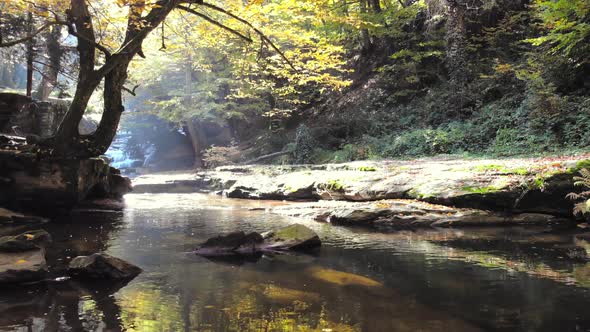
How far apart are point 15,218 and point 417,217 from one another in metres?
9.16

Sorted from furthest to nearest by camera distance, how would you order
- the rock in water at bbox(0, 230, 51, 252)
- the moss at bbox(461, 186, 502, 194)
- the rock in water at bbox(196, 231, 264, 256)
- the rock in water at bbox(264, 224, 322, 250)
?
the moss at bbox(461, 186, 502, 194)
the rock in water at bbox(264, 224, 322, 250)
the rock in water at bbox(196, 231, 264, 256)
the rock in water at bbox(0, 230, 51, 252)

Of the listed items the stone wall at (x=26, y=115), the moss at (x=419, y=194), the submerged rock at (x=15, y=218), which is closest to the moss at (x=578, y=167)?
the moss at (x=419, y=194)

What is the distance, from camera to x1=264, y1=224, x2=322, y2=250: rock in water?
24.1ft

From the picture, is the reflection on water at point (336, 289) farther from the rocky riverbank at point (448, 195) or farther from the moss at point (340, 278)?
the rocky riverbank at point (448, 195)

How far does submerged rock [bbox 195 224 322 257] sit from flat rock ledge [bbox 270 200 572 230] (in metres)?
2.51

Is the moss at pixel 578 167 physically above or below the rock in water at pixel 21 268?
above

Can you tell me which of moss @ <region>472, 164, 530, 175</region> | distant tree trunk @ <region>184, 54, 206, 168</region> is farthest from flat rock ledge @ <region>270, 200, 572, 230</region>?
distant tree trunk @ <region>184, 54, 206, 168</region>

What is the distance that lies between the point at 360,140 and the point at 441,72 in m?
5.44

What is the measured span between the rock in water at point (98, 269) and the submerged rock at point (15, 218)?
15.9 feet

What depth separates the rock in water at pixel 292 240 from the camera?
7336mm

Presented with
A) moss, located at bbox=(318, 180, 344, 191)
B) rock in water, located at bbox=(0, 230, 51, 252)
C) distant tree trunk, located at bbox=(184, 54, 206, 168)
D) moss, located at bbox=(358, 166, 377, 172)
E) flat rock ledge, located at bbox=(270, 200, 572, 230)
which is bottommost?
rock in water, located at bbox=(0, 230, 51, 252)

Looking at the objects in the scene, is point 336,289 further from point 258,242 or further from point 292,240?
point 258,242

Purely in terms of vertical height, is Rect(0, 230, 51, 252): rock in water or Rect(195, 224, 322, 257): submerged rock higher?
Rect(0, 230, 51, 252): rock in water

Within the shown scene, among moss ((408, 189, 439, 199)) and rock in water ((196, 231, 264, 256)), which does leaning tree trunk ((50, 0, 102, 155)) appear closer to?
rock in water ((196, 231, 264, 256))
